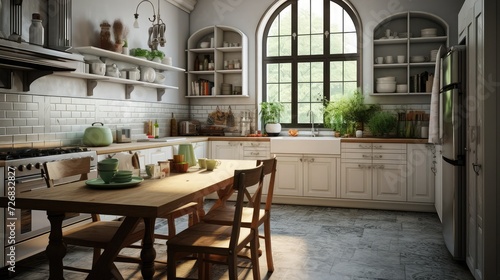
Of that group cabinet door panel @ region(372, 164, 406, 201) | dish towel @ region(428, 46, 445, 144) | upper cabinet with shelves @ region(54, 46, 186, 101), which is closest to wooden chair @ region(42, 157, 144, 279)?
upper cabinet with shelves @ region(54, 46, 186, 101)

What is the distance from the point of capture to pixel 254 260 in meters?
3.02

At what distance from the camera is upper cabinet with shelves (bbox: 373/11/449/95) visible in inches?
243

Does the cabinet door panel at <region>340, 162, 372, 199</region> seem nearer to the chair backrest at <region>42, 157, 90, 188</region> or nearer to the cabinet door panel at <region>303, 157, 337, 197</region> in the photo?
the cabinet door panel at <region>303, 157, 337, 197</region>

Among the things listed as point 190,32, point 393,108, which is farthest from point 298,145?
point 190,32

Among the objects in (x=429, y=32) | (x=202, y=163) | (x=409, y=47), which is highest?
(x=429, y=32)

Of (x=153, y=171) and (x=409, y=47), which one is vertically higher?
(x=409, y=47)

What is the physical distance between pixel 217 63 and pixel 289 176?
7.41 feet

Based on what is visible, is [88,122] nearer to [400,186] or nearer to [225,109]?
[225,109]

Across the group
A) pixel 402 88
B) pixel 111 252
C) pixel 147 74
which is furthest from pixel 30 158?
pixel 402 88

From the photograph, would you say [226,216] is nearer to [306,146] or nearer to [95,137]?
[95,137]

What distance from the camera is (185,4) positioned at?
7.17 metres

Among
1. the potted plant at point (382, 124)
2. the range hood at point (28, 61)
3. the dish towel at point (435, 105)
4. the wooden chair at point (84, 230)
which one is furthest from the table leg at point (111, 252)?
the potted plant at point (382, 124)

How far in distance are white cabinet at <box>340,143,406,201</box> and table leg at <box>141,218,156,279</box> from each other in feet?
12.4

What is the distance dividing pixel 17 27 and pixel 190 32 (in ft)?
12.5
